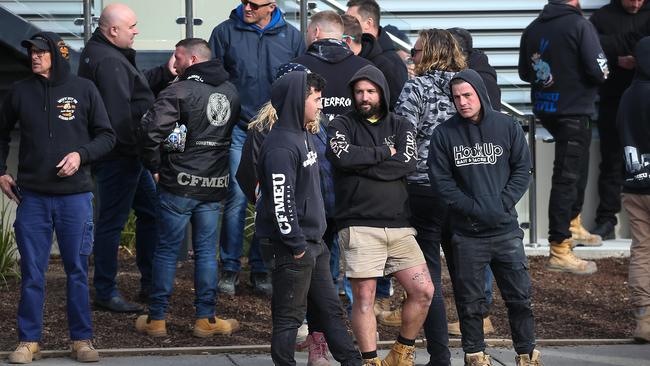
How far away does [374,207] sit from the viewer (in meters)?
7.80

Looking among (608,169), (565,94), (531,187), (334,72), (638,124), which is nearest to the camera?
(334,72)

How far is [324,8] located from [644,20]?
3185mm

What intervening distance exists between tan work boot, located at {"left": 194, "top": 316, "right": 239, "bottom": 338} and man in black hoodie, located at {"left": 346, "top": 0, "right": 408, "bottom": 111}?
1920 millimetres

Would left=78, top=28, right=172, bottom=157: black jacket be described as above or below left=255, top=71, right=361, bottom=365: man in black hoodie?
above

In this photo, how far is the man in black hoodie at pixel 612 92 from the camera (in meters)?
12.4

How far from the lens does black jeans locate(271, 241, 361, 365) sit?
287 inches

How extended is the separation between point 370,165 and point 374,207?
0.83 feet

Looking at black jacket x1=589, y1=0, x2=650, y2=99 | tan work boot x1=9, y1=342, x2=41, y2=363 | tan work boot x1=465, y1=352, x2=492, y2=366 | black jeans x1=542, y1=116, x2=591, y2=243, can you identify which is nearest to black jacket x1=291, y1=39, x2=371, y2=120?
tan work boot x1=465, y1=352, x2=492, y2=366

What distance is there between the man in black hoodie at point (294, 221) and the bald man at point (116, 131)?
2093 mm

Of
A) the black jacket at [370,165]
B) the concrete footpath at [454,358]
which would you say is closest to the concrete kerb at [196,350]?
the concrete footpath at [454,358]

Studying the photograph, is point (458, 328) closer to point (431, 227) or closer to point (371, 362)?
point (431, 227)

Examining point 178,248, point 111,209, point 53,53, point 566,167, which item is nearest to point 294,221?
point 178,248

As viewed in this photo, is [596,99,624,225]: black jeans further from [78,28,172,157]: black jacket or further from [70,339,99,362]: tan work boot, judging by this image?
[70,339,99,362]: tan work boot

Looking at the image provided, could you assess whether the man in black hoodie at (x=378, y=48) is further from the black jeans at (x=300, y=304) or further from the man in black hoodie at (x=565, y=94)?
the black jeans at (x=300, y=304)
